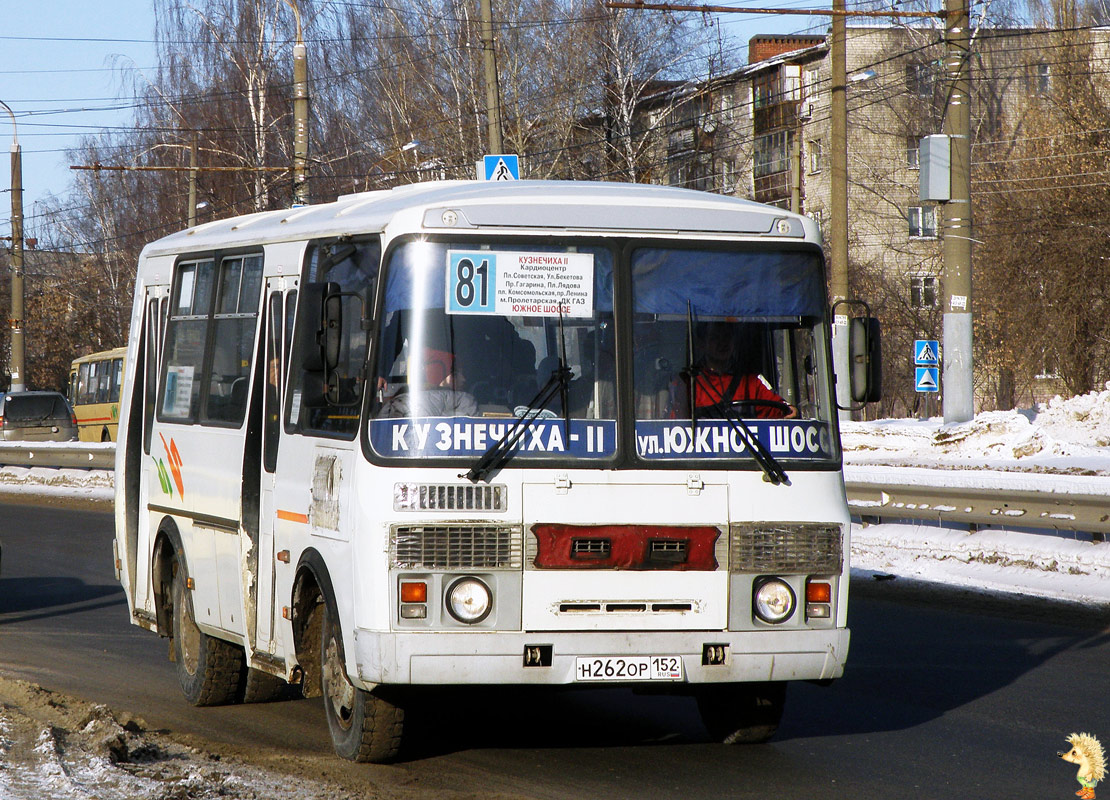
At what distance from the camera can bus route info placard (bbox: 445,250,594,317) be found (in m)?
6.30

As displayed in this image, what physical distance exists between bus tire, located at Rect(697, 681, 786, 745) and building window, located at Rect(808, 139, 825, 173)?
52.5m

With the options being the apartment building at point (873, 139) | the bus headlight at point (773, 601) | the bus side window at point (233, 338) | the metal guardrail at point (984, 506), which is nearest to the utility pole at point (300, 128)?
the metal guardrail at point (984, 506)

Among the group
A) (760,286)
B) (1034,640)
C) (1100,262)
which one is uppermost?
(1100,262)

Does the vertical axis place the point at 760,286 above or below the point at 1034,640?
above

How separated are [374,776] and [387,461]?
1298 mm

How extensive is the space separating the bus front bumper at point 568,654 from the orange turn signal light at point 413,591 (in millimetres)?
135

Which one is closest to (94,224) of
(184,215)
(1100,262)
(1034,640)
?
(184,215)

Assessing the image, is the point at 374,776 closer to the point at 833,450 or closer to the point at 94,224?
the point at 833,450

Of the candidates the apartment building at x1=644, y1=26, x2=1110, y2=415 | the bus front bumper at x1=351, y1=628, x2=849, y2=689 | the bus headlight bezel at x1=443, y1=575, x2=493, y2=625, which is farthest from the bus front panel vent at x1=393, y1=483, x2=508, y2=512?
the apartment building at x1=644, y1=26, x2=1110, y2=415

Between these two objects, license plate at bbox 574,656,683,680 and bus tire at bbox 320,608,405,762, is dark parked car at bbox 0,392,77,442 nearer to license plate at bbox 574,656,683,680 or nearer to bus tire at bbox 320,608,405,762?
bus tire at bbox 320,608,405,762

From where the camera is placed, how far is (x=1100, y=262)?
36562 millimetres

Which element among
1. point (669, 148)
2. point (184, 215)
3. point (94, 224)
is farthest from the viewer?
point (94, 224)

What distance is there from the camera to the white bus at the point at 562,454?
6.14 metres

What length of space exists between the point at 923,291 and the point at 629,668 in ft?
157
